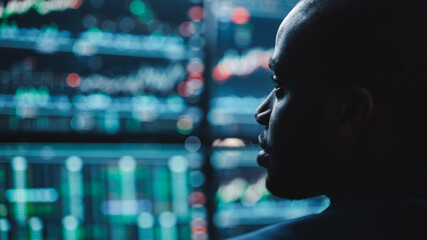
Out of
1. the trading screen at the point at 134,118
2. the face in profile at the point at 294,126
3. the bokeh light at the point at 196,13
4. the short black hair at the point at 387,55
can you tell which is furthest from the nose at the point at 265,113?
the bokeh light at the point at 196,13

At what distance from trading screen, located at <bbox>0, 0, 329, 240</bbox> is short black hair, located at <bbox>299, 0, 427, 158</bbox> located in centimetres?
119

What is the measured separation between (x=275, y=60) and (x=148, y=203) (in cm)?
113

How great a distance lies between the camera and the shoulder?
1.90 ft

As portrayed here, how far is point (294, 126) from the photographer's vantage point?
27.6 inches

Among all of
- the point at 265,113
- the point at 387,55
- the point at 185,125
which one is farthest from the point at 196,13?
the point at 387,55

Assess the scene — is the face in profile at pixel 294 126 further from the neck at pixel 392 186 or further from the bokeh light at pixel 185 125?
the bokeh light at pixel 185 125

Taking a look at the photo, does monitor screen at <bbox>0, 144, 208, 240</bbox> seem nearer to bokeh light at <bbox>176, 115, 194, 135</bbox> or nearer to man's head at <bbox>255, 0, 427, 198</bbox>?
bokeh light at <bbox>176, 115, 194, 135</bbox>

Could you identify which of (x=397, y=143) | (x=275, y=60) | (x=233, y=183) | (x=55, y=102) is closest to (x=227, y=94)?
(x=233, y=183)

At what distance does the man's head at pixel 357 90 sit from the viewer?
645 mm

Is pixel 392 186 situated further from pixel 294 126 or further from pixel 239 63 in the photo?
pixel 239 63

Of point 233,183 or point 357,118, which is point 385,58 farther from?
point 233,183

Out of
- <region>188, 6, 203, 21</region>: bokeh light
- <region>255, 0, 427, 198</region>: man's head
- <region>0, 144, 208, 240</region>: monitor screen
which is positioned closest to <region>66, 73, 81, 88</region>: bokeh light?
<region>0, 144, 208, 240</region>: monitor screen

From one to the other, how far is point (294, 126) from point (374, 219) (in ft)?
0.58

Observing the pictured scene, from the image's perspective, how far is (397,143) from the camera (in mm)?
652
